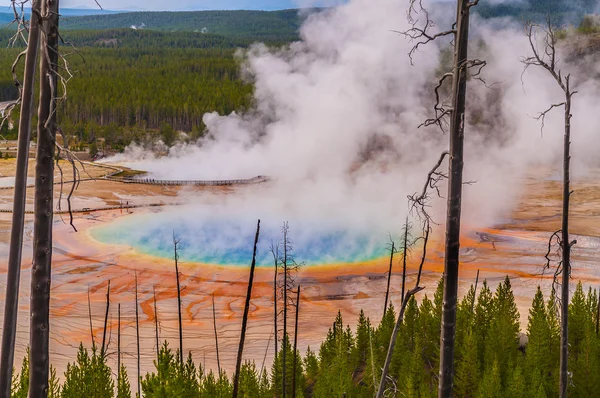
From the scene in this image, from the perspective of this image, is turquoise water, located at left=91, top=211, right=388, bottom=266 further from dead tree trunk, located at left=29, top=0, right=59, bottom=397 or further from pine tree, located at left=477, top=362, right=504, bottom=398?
dead tree trunk, located at left=29, top=0, right=59, bottom=397

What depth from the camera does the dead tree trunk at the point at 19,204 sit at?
159 inches

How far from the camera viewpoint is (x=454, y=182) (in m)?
4.68

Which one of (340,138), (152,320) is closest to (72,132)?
(340,138)

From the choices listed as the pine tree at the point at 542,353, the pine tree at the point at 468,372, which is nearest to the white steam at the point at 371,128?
the pine tree at the point at 542,353

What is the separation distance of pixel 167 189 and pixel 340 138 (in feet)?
57.9

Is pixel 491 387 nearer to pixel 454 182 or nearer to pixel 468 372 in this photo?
pixel 468 372

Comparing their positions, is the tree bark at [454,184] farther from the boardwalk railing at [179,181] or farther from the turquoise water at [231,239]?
the boardwalk railing at [179,181]

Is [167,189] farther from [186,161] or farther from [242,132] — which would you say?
[242,132]

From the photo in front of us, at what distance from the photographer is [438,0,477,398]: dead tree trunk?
4590 millimetres

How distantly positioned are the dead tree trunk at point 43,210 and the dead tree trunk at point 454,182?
260 centimetres

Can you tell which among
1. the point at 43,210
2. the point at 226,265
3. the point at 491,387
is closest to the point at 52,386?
the point at 491,387

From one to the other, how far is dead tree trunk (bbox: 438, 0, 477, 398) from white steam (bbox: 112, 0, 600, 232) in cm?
4167

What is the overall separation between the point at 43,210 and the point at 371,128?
61695mm

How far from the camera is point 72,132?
246ft
